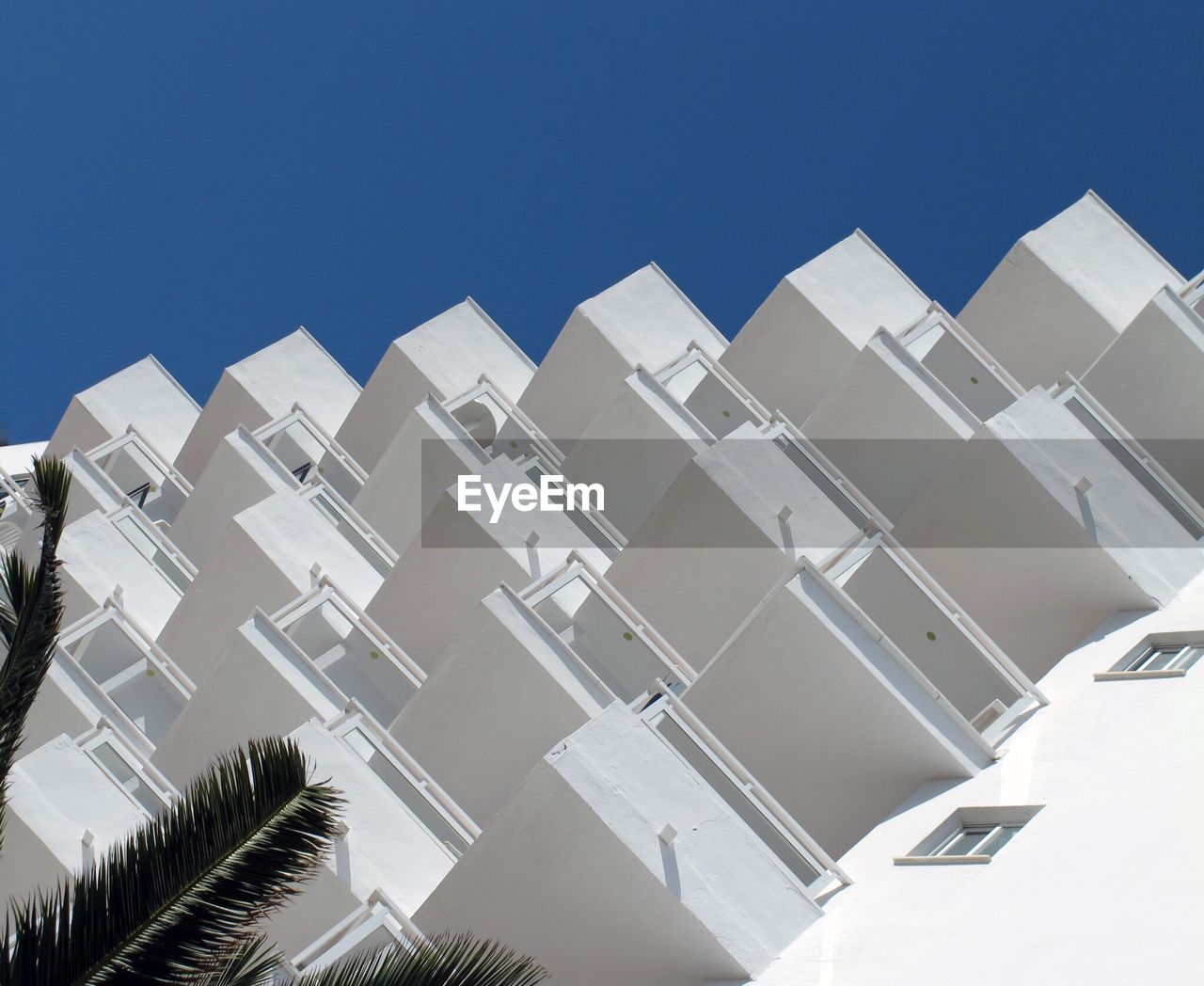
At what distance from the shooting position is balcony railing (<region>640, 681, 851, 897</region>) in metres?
12.1

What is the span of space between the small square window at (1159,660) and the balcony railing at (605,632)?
4.42 meters

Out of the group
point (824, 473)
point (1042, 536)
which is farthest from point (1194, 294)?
point (1042, 536)

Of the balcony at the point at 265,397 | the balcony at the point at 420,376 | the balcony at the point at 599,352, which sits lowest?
the balcony at the point at 599,352

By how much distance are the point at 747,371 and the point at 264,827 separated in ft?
51.0

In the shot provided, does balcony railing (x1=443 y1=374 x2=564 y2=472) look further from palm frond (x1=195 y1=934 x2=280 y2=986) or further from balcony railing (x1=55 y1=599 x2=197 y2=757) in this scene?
palm frond (x1=195 y1=934 x2=280 y2=986)

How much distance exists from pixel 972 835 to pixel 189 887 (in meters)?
6.15

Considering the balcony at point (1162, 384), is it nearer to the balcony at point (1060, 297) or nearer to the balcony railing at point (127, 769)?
the balcony at point (1060, 297)

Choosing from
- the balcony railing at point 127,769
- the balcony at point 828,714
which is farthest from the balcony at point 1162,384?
the balcony railing at point 127,769

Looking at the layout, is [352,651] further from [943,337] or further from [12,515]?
[12,515]

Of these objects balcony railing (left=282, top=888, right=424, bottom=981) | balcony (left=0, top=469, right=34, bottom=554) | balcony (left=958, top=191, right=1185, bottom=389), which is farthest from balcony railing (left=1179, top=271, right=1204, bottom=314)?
balcony (left=0, top=469, right=34, bottom=554)

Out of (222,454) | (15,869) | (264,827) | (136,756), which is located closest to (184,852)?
(264,827)

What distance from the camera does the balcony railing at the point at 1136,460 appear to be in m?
15.7

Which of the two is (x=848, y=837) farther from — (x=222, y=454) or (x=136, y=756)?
(x=222, y=454)

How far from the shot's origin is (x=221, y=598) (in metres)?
19.9
